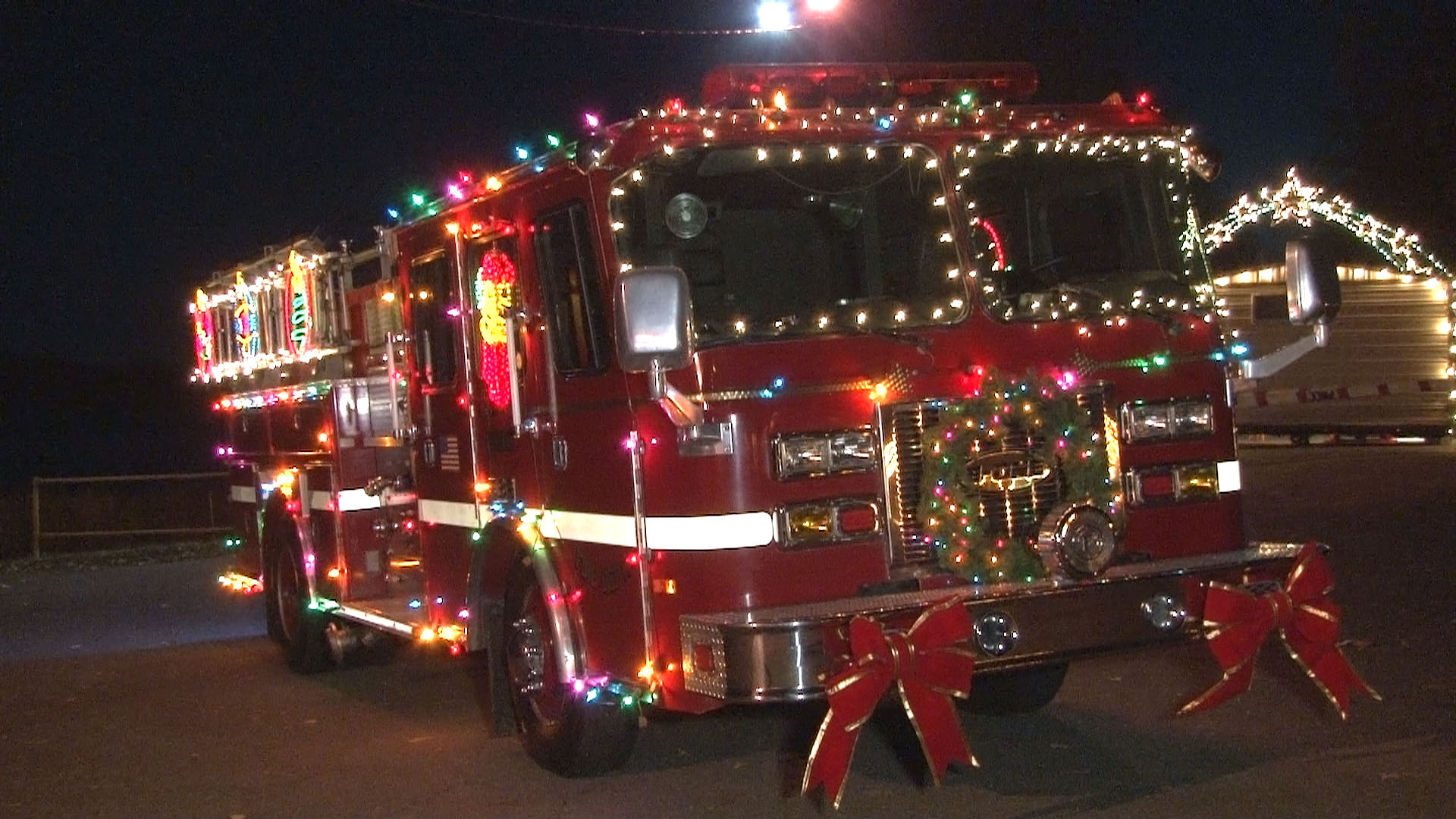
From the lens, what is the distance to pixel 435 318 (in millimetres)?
8773

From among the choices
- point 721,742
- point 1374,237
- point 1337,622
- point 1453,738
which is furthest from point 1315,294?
point 1374,237

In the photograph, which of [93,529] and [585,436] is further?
[93,529]

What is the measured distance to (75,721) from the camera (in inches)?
400

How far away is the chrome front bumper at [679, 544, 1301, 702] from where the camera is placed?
6152 millimetres

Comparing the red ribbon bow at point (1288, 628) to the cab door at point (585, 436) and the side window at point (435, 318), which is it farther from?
the side window at point (435, 318)

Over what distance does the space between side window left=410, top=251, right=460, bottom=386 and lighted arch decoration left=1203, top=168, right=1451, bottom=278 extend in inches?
525

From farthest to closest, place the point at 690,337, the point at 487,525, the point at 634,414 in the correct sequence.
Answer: the point at 487,525 → the point at 634,414 → the point at 690,337

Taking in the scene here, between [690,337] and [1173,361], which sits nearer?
[690,337]

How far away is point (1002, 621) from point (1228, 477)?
1.42m

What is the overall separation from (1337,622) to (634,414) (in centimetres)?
284

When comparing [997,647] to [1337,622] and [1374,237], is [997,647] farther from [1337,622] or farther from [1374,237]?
[1374,237]

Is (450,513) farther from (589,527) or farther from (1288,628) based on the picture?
(1288,628)

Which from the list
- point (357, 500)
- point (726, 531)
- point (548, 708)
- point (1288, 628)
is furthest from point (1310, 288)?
point (357, 500)

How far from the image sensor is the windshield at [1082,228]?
7215 millimetres
